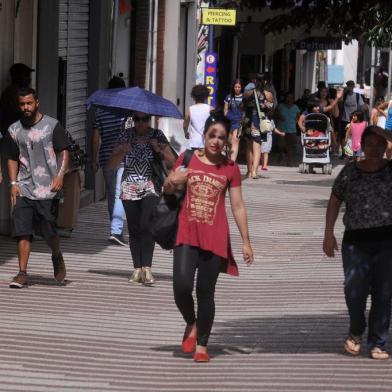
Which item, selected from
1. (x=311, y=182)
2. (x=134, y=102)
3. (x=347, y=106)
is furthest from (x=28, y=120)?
(x=347, y=106)

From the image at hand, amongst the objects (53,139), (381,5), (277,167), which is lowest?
(277,167)

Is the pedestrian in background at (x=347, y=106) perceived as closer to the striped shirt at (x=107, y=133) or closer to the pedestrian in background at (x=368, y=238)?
the striped shirt at (x=107, y=133)

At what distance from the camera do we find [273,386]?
8.53 meters

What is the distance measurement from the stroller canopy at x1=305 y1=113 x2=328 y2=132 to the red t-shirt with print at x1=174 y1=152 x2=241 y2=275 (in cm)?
1798

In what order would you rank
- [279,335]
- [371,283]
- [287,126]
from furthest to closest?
1. [287,126]
2. [279,335]
3. [371,283]

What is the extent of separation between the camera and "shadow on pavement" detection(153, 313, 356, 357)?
9922 mm

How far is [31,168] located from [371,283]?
12.2 feet

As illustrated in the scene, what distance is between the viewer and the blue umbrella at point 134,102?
12.4m

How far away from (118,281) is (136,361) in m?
3.53

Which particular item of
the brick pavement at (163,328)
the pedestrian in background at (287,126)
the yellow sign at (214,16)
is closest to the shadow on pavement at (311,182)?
the yellow sign at (214,16)

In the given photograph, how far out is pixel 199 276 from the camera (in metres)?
9.35

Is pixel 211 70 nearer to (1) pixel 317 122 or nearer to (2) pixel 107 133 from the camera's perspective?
(1) pixel 317 122

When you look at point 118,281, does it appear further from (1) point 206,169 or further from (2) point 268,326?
(1) point 206,169

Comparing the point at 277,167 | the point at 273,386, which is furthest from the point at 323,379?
the point at 277,167
